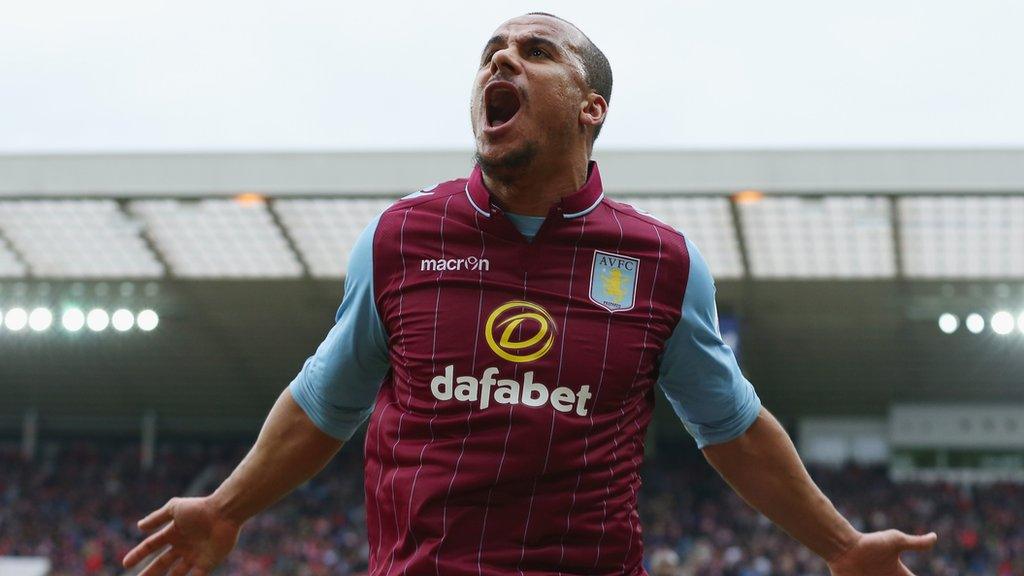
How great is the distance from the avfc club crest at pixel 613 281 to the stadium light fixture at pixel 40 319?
2515 cm

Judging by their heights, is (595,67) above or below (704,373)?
above

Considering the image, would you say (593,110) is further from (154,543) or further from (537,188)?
(154,543)

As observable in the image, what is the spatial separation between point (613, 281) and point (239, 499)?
865 millimetres

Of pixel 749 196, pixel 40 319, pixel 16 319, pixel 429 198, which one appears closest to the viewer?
pixel 429 198

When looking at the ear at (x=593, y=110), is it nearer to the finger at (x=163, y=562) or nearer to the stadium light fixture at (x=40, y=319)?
the finger at (x=163, y=562)

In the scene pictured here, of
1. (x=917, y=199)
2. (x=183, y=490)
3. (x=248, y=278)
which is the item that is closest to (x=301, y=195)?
(x=248, y=278)

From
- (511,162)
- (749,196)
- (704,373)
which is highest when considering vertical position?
(511,162)

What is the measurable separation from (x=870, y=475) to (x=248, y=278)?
14.6 meters

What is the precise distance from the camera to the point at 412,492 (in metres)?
2.14

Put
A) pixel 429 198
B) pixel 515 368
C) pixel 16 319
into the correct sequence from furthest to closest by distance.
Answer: pixel 16 319 → pixel 429 198 → pixel 515 368

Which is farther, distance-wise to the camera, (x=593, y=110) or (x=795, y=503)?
(x=795, y=503)

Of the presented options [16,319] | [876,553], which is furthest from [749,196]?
[876,553]

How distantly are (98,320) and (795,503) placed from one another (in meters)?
25.3

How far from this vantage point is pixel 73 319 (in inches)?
1037
